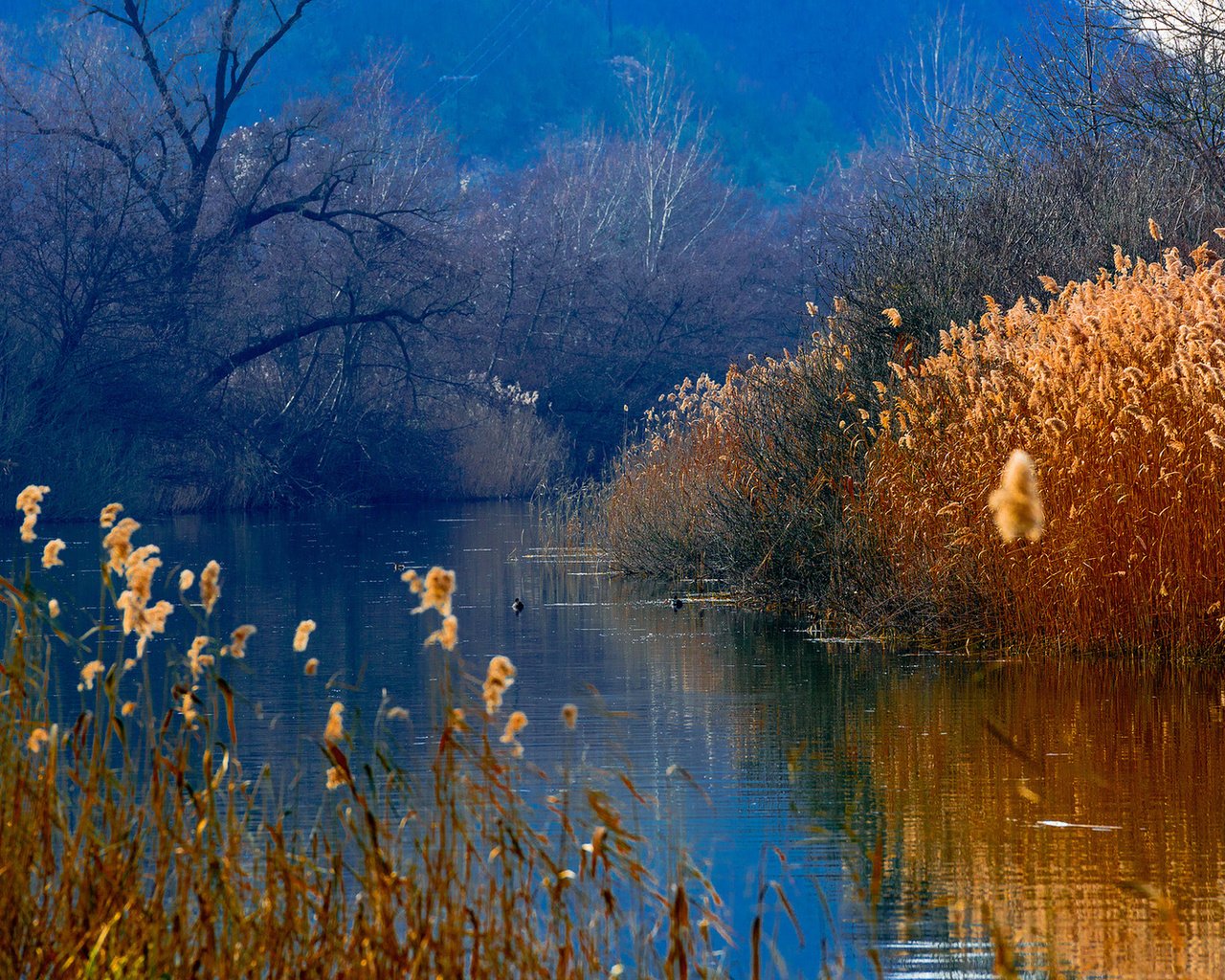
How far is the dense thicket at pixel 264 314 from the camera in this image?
27391mm

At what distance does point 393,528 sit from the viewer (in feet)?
79.6

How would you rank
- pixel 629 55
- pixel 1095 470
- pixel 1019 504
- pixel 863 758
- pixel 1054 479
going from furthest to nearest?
pixel 629 55
pixel 1054 479
pixel 1095 470
pixel 863 758
pixel 1019 504

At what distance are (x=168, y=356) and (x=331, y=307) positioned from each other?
6039 millimetres

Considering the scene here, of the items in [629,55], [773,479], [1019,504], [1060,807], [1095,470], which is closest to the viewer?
[1019,504]

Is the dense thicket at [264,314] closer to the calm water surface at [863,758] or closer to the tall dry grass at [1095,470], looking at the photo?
the calm water surface at [863,758]

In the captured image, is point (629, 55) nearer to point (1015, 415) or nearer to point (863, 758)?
point (1015, 415)

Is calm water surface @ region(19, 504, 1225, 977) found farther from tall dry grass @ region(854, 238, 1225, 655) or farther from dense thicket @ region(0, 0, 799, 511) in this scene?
dense thicket @ region(0, 0, 799, 511)

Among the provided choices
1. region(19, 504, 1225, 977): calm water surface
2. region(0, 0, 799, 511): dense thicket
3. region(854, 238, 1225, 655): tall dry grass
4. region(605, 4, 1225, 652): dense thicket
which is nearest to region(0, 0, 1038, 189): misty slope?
region(0, 0, 799, 511): dense thicket

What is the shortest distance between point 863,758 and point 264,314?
25.9 meters

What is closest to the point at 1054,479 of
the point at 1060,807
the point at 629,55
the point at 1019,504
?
the point at 1060,807

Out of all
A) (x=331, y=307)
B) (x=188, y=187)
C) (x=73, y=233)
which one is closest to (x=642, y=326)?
(x=331, y=307)

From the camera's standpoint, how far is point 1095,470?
29.9 ft

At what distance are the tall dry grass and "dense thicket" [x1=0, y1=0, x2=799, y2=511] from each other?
1804 centimetres

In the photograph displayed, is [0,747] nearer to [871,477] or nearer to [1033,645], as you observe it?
[1033,645]
